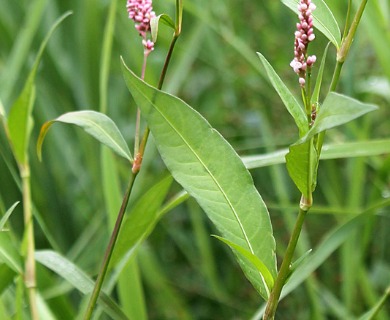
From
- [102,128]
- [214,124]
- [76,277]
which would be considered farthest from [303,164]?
[214,124]

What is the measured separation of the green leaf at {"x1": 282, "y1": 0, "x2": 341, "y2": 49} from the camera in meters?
0.60

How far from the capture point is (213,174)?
1.99 ft

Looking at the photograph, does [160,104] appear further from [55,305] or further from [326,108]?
[55,305]

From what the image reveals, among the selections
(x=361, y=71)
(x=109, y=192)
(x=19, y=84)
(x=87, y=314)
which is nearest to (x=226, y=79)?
(x=361, y=71)

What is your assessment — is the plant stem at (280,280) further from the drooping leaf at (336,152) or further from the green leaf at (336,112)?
the drooping leaf at (336,152)

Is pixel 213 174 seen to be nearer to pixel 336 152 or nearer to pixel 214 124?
pixel 336 152

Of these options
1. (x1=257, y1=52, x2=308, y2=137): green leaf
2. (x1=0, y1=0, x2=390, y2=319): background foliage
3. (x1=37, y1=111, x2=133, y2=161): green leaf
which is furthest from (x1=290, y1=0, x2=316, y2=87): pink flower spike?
(x1=0, y1=0, x2=390, y2=319): background foliage

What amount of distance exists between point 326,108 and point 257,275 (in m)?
0.16

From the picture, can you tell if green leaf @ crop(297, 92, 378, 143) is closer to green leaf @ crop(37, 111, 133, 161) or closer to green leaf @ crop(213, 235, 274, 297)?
green leaf @ crop(213, 235, 274, 297)

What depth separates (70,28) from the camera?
1716mm

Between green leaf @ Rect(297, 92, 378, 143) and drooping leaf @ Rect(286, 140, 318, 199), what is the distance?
1.0 inches

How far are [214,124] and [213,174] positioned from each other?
1.13m

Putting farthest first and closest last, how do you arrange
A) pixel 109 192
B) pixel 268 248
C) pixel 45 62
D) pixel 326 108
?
pixel 45 62
pixel 109 192
pixel 268 248
pixel 326 108

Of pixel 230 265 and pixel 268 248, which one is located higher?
pixel 268 248
